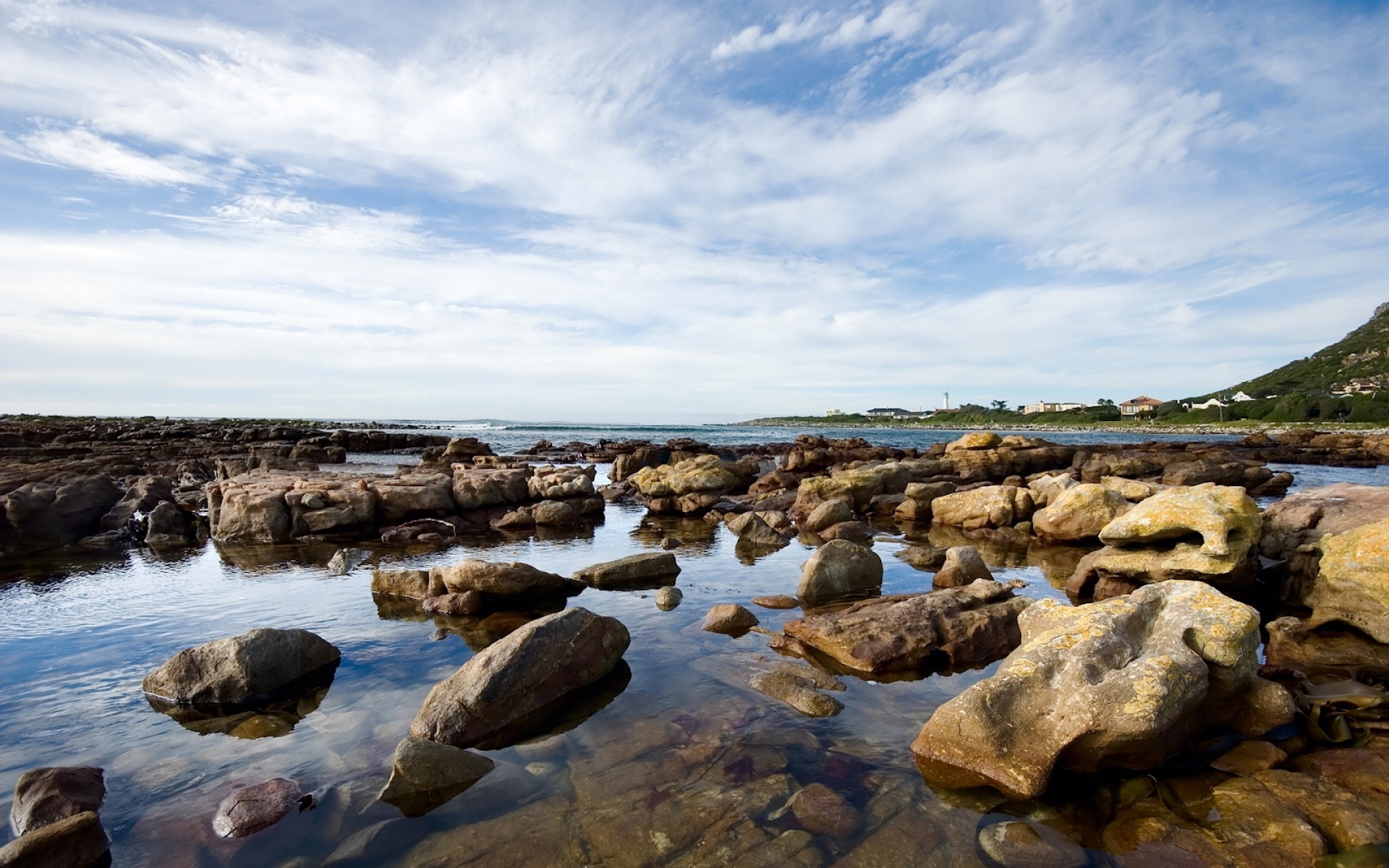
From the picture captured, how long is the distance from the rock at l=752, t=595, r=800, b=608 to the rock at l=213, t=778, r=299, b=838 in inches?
316

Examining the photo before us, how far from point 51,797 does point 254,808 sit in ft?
5.72

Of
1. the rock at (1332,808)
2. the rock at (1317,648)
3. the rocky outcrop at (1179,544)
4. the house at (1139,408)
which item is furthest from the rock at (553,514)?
the house at (1139,408)

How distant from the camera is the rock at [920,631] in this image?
30.3 ft

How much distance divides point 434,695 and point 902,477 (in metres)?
24.0

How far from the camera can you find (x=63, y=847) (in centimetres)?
515

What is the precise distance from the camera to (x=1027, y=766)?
5973mm

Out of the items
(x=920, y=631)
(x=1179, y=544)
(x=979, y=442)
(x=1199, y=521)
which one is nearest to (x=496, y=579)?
(x=920, y=631)

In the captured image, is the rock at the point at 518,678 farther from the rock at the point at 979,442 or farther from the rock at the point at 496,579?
the rock at the point at 979,442

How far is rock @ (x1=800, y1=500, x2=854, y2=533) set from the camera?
2105 cm

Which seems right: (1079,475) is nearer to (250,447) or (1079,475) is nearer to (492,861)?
(492,861)

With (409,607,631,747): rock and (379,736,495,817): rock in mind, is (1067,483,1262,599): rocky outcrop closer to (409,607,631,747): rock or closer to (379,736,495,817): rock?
(409,607,631,747): rock

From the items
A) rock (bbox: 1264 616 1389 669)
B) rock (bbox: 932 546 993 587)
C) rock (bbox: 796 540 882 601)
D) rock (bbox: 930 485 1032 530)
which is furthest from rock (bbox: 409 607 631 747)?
rock (bbox: 930 485 1032 530)

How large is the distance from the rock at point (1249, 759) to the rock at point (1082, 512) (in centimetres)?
1216

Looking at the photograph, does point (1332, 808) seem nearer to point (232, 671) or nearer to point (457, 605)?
point (232, 671)
